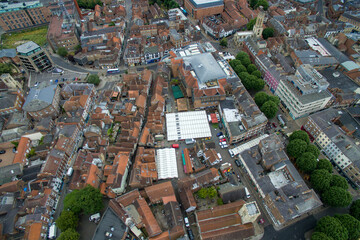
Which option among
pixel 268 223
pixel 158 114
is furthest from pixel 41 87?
pixel 268 223

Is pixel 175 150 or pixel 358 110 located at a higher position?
pixel 175 150

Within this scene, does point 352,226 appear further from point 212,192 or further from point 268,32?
point 268,32

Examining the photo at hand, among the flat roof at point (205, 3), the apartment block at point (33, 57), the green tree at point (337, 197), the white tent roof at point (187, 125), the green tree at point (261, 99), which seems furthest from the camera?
the flat roof at point (205, 3)

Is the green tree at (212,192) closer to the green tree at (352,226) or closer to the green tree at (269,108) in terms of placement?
the green tree at (352,226)

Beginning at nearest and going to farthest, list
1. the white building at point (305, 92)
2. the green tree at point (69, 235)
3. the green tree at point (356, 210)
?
the green tree at point (69, 235)
the green tree at point (356, 210)
the white building at point (305, 92)

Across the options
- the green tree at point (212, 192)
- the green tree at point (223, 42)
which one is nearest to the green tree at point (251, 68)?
the green tree at point (223, 42)

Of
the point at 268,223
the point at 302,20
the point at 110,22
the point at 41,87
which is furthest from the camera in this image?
the point at 110,22

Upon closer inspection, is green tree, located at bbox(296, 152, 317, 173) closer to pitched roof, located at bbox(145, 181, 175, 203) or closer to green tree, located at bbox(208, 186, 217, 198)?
green tree, located at bbox(208, 186, 217, 198)

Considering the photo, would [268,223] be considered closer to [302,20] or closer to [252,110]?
[252,110]
